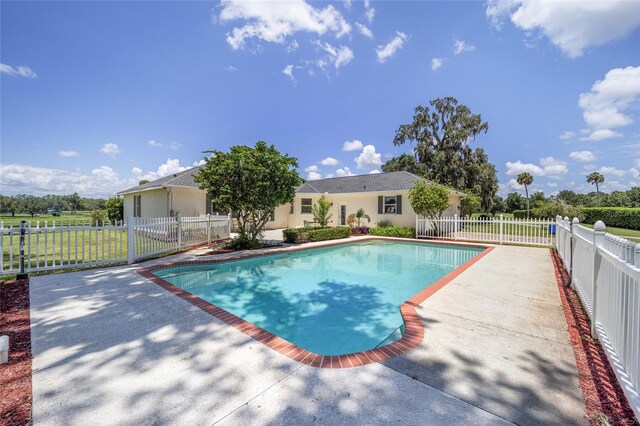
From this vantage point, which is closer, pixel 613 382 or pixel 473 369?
pixel 613 382

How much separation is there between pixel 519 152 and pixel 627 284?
120ft

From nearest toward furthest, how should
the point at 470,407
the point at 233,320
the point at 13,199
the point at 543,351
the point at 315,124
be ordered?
the point at 470,407 → the point at 543,351 → the point at 233,320 → the point at 315,124 → the point at 13,199

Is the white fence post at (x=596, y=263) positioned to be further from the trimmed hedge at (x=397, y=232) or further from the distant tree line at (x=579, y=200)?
the distant tree line at (x=579, y=200)

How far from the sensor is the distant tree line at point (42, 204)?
7444 centimetres

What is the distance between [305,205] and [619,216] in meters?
31.1

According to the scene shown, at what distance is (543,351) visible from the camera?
325 centimetres

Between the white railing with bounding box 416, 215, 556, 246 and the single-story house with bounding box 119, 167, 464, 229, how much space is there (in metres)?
1.68

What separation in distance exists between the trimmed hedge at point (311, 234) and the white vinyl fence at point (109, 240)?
3670 mm

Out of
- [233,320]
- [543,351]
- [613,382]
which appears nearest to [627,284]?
[613,382]

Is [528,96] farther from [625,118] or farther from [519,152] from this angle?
[519,152]

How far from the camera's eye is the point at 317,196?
2250 cm

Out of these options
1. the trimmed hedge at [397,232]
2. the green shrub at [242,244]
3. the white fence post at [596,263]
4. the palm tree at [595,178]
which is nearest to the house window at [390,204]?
the trimmed hedge at [397,232]

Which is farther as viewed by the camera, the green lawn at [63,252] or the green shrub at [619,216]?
the green shrub at [619,216]

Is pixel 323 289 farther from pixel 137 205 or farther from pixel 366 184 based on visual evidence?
pixel 137 205
